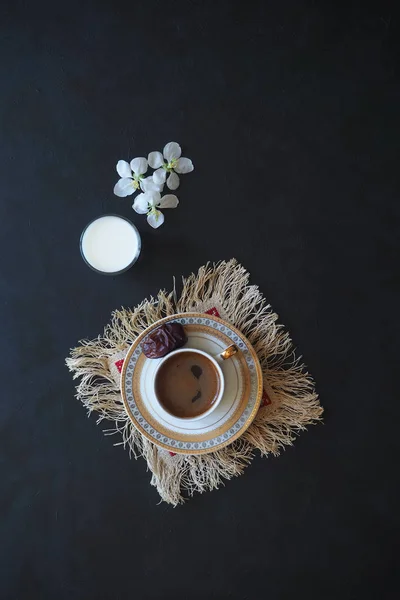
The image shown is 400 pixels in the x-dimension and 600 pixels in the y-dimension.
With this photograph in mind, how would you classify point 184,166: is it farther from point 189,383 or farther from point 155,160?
point 189,383

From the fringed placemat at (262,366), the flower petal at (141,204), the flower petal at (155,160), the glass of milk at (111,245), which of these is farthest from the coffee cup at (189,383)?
the flower petal at (155,160)

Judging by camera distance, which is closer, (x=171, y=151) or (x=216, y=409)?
(x=216, y=409)

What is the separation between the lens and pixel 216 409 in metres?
1.32

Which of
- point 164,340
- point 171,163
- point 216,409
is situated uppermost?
point 171,163

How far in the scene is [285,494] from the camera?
55.4 inches

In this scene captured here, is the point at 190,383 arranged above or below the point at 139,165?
below

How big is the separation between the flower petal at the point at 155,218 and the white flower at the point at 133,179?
0.06 metres

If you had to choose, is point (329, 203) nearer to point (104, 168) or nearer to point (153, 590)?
point (104, 168)

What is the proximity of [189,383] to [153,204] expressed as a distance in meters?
0.46

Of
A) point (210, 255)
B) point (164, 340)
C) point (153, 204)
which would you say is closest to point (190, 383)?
point (164, 340)

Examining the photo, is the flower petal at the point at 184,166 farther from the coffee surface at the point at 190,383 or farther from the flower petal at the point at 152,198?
the coffee surface at the point at 190,383

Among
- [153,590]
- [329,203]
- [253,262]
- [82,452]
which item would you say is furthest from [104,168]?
[153,590]

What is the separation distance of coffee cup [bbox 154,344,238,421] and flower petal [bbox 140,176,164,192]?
1.39 ft

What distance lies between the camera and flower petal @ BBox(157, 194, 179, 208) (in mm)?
1414
